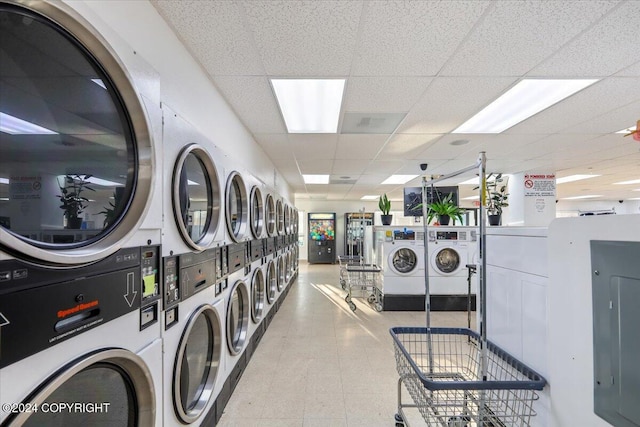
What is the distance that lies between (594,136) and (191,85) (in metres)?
4.62

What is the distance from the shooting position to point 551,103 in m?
2.57

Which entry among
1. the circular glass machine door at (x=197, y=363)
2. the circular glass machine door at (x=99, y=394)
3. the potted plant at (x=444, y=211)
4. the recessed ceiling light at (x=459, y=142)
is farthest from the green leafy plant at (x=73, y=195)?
the potted plant at (x=444, y=211)

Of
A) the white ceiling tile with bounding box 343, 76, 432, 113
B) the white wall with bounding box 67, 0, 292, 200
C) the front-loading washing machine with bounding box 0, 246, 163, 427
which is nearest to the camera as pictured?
the front-loading washing machine with bounding box 0, 246, 163, 427

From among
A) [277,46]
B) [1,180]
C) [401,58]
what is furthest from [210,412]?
[401,58]

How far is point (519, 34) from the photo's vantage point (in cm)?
162

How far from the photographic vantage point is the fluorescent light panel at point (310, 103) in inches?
87.6

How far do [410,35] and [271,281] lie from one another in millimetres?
3114

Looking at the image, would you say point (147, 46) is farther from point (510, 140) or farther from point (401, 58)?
point (510, 140)

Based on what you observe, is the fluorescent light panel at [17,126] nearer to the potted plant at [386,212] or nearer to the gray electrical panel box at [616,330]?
the gray electrical panel box at [616,330]

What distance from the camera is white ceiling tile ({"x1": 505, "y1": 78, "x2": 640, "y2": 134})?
222 centimetres

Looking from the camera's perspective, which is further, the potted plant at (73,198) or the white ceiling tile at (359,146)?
the white ceiling tile at (359,146)

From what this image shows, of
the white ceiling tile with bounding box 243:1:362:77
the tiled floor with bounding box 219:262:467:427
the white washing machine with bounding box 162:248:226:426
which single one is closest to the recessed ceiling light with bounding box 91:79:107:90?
the white washing machine with bounding box 162:248:226:426

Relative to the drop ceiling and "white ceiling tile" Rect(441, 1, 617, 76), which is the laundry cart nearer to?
the drop ceiling

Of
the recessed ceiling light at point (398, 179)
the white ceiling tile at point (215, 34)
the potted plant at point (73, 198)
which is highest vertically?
the white ceiling tile at point (215, 34)
